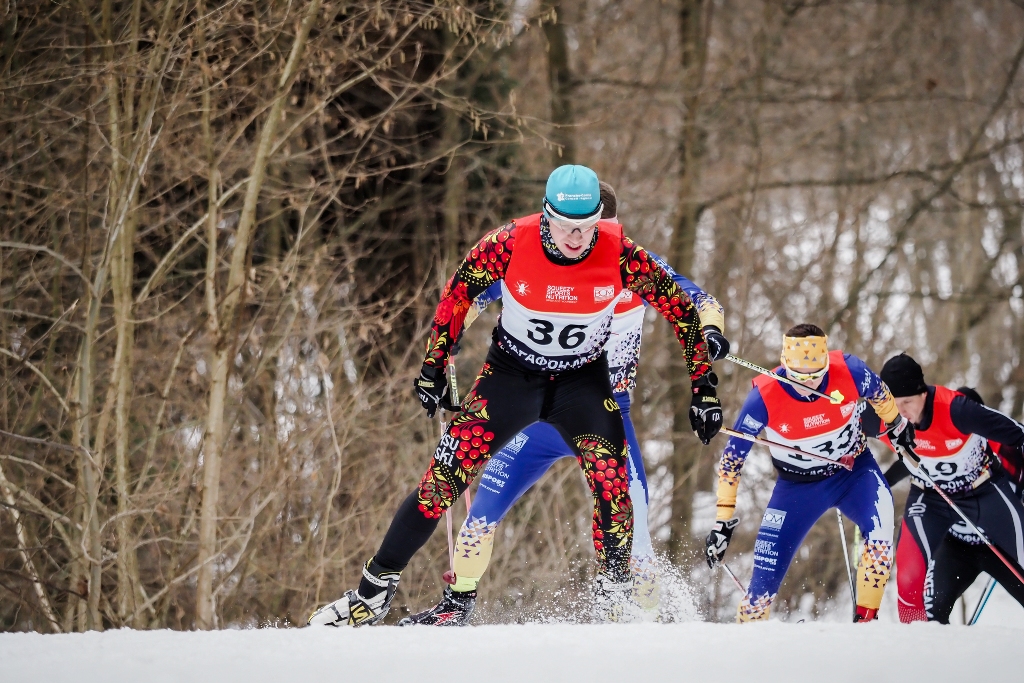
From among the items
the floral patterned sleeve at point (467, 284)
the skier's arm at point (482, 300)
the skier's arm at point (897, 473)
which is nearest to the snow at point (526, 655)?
the floral patterned sleeve at point (467, 284)

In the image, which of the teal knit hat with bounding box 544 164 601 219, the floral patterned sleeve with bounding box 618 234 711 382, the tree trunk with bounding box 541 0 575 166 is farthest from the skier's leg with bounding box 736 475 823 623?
the tree trunk with bounding box 541 0 575 166

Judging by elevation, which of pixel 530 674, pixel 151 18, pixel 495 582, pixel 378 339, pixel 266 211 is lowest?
pixel 495 582

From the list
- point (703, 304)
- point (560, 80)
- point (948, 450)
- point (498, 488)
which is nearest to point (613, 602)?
point (498, 488)

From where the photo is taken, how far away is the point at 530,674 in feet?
10.6

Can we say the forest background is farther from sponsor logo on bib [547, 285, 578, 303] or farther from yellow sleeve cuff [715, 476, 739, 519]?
sponsor logo on bib [547, 285, 578, 303]

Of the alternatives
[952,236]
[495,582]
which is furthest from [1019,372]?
[495,582]

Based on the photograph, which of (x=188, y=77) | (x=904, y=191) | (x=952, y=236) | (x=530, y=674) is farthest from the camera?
(x=904, y=191)

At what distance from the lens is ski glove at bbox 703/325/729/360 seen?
4.38 m

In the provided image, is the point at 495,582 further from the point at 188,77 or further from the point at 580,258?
the point at 580,258

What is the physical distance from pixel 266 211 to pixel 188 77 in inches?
142

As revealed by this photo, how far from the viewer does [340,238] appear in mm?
10266

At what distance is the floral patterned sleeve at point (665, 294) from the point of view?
4348mm

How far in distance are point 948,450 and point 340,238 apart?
6.27 m

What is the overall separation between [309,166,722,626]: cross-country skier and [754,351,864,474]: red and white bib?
1456 millimetres
